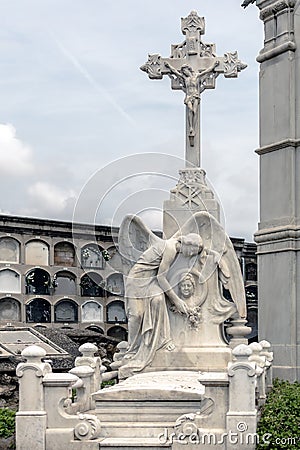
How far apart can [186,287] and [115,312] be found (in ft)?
56.2

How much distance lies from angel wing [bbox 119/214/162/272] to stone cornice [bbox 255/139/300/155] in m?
3.91

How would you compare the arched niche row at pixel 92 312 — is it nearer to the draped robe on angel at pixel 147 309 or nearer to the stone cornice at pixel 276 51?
the stone cornice at pixel 276 51

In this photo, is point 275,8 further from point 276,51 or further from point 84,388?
point 84,388

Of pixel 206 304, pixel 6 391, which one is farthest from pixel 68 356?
pixel 206 304

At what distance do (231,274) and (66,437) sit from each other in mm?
3846

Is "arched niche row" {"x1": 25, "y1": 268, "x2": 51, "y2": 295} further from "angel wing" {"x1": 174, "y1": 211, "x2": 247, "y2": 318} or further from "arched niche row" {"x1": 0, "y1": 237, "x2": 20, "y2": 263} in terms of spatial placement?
"angel wing" {"x1": 174, "y1": 211, "x2": 247, "y2": 318}

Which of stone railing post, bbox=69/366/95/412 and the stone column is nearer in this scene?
stone railing post, bbox=69/366/95/412

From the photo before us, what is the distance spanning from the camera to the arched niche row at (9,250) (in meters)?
26.7

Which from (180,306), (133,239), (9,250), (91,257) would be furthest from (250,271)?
(180,306)

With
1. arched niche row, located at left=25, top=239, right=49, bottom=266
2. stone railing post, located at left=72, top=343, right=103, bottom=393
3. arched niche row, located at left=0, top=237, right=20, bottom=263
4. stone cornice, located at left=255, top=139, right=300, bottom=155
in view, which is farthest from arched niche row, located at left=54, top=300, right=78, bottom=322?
stone railing post, located at left=72, top=343, right=103, bottom=393

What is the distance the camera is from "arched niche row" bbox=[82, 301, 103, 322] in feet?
92.1

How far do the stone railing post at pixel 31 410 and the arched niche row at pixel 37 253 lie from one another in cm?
1792

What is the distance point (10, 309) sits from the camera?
26484mm

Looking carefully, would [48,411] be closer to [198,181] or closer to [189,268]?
[189,268]
